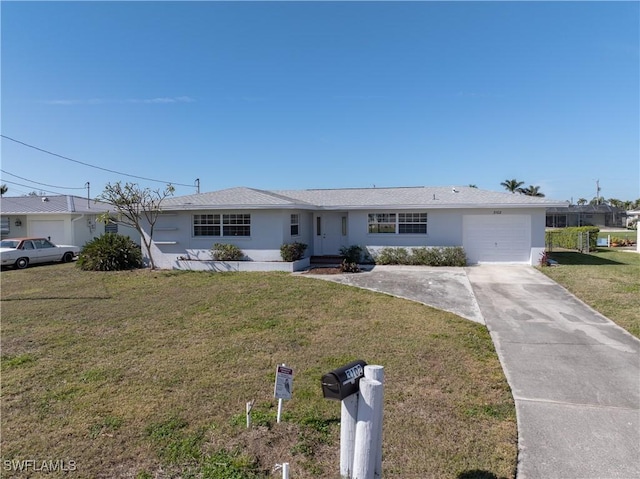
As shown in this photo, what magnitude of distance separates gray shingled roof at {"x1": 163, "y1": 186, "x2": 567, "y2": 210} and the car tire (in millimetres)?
7294

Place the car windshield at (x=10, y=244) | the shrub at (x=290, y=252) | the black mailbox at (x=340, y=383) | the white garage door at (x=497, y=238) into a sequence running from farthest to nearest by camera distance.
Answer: the car windshield at (x=10, y=244) → the white garage door at (x=497, y=238) → the shrub at (x=290, y=252) → the black mailbox at (x=340, y=383)

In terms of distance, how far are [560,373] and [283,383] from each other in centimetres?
408

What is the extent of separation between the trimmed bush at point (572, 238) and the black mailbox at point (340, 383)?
24.3 m

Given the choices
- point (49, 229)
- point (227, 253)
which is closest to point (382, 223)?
point (227, 253)

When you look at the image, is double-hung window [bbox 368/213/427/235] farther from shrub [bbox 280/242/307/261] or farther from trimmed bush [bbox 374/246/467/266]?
shrub [bbox 280/242/307/261]

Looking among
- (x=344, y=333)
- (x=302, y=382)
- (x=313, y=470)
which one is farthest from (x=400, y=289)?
(x=313, y=470)

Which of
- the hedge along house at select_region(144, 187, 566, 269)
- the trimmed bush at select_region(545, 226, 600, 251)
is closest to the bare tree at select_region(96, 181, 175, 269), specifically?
the hedge along house at select_region(144, 187, 566, 269)

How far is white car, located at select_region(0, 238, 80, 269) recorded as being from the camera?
17156 mm

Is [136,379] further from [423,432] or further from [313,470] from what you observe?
[423,432]

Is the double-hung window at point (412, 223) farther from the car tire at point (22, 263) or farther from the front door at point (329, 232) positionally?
the car tire at point (22, 263)

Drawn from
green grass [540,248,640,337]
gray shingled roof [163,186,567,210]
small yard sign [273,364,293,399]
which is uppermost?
gray shingled roof [163,186,567,210]

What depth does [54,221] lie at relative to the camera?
23500 millimetres

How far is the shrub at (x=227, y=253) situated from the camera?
52.8ft

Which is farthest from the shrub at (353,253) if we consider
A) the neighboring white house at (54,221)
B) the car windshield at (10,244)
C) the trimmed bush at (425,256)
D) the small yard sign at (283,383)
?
the car windshield at (10,244)
